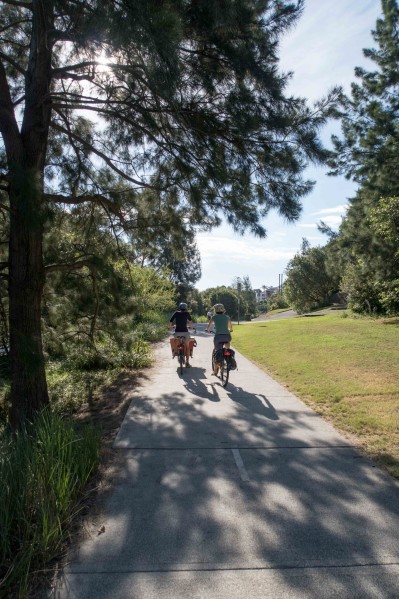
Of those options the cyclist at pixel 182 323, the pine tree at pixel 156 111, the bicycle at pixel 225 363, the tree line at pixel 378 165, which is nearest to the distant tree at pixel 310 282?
the tree line at pixel 378 165

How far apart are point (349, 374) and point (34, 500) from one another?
303 inches

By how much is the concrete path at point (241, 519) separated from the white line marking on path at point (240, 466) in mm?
21

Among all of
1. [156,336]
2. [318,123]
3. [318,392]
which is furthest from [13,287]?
[156,336]

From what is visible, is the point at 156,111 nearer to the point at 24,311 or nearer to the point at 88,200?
the point at 88,200

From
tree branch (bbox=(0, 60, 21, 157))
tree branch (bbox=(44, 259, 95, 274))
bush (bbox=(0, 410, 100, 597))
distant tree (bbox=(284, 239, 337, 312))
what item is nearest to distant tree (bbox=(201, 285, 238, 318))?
distant tree (bbox=(284, 239, 337, 312))

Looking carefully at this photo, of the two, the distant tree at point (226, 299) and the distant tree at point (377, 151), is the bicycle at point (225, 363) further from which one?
the distant tree at point (226, 299)

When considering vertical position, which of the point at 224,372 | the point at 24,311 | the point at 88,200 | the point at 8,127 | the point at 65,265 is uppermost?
the point at 8,127

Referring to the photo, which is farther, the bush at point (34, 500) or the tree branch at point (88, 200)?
the tree branch at point (88, 200)

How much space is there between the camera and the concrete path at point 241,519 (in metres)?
2.81

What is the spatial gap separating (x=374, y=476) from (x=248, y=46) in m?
5.52

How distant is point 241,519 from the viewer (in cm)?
362

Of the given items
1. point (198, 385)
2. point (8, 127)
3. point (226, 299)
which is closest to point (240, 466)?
point (198, 385)

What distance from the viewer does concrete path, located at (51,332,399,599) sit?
111 inches

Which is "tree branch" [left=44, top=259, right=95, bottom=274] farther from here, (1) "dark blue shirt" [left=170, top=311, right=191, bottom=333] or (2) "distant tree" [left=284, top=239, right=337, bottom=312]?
(2) "distant tree" [left=284, top=239, right=337, bottom=312]
